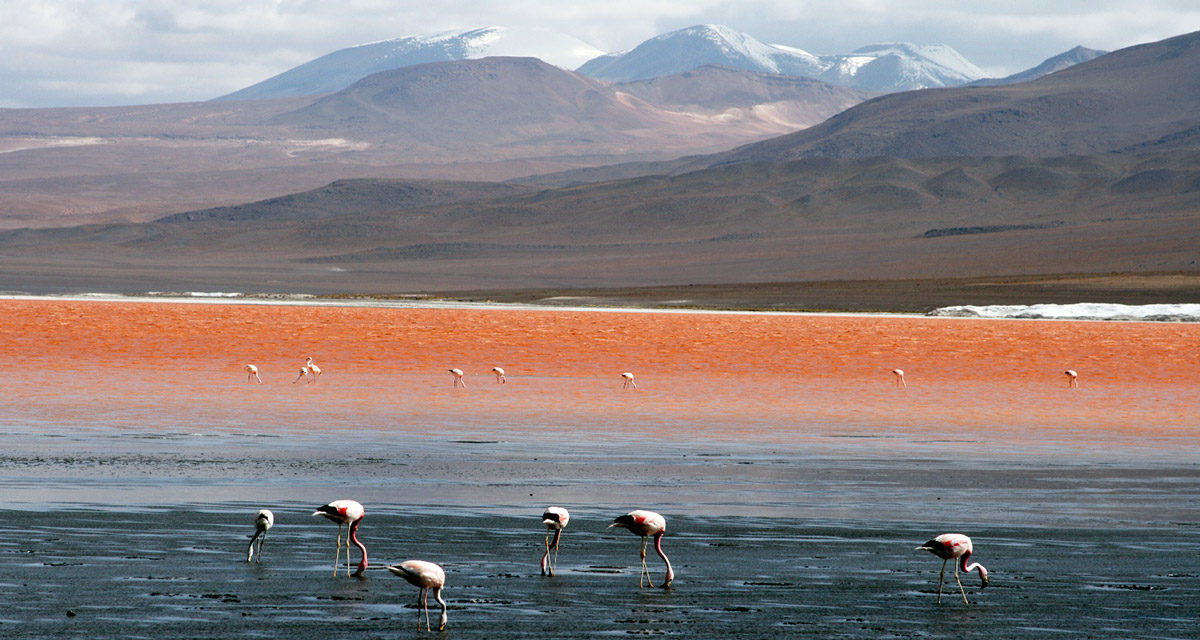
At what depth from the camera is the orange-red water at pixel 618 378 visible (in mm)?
16688

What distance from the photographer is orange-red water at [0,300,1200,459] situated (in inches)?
657

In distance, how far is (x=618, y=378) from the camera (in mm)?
23234

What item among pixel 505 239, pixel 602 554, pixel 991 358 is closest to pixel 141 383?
pixel 602 554

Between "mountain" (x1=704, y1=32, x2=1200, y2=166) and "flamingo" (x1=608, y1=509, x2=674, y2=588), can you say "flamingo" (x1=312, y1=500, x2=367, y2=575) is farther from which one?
"mountain" (x1=704, y1=32, x2=1200, y2=166)

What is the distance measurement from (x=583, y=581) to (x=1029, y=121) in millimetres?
160863

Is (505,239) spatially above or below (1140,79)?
below

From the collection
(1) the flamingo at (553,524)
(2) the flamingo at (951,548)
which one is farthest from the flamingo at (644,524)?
(2) the flamingo at (951,548)

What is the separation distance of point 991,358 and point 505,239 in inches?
3233

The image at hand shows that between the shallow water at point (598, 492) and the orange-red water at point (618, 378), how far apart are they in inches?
4.8

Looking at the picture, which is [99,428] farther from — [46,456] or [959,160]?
[959,160]

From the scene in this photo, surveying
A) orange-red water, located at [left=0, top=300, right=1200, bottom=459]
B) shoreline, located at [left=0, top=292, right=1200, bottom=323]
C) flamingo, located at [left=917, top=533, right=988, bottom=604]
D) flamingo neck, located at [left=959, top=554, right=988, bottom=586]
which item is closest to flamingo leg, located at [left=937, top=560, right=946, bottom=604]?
flamingo, located at [left=917, top=533, right=988, bottom=604]

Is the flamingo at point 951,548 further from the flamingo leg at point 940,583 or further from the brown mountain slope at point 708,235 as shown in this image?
the brown mountain slope at point 708,235

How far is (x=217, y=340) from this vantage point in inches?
1126

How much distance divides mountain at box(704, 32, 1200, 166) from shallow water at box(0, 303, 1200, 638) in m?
132
